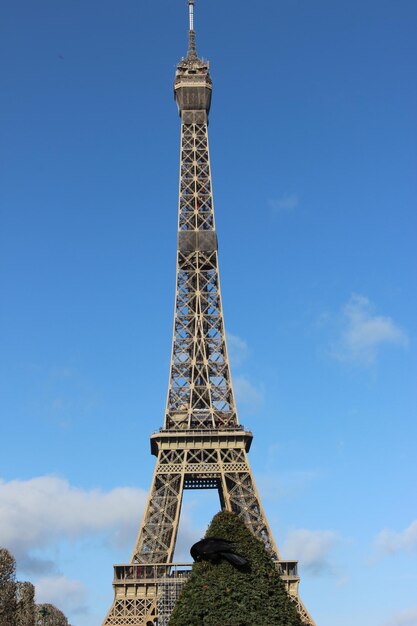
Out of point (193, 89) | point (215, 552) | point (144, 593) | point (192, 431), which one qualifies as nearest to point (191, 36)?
point (193, 89)

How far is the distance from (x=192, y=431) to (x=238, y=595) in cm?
4465

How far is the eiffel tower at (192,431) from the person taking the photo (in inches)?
2413

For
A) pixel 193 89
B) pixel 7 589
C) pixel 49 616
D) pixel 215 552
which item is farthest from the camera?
pixel 193 89

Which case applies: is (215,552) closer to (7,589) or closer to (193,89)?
(7,589)

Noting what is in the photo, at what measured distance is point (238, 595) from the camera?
2338 cm

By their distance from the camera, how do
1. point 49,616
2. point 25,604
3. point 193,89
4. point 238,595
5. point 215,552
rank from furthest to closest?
point 193,89 < point 49,616 < point 25,604 < point 215,552 < point 238,595

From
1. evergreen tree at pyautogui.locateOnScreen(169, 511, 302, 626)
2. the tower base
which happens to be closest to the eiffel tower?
the tower base

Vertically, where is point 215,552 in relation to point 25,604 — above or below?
below

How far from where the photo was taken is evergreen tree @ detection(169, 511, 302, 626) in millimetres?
23156

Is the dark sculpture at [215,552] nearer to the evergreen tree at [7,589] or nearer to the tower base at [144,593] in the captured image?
the evergreen tree at [7,589]

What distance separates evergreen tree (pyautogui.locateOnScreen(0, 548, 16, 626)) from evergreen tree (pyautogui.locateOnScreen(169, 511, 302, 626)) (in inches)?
1057

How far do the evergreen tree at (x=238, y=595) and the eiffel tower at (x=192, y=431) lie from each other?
35.7 m

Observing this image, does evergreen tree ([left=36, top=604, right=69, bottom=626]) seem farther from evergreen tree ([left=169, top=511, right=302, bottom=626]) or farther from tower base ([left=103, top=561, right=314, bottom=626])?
evergreen tree ([left=169, top=511, right=302, bottom=626])

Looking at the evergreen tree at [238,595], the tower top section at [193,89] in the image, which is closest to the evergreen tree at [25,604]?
the evergreen tree at [238,595]
